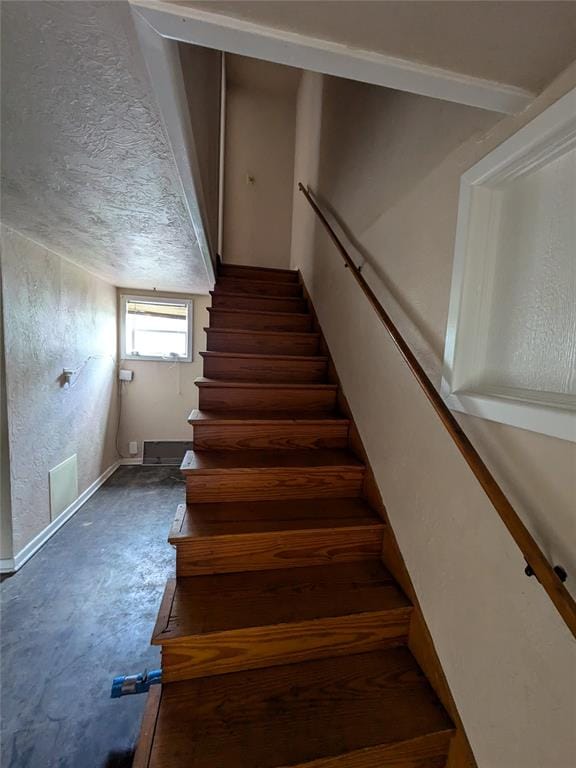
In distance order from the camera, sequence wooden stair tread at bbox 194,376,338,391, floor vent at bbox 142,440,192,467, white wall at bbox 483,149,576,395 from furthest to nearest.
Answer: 1. floor vent at bbox 142,440,192,467
2. wooden stair tread at bbox 194,376,338,391
3. white wall at bbox 483,149,576,395

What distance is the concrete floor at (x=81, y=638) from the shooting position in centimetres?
116

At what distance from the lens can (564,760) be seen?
1.89ft

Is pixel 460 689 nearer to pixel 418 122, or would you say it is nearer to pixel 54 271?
pixel 418 122

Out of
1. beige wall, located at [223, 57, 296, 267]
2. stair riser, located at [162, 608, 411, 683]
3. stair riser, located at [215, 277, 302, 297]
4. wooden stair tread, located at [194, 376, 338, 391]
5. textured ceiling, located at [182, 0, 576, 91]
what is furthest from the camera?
beige wall, located at [223, 57, 296, 267]

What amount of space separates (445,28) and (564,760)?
1.28m

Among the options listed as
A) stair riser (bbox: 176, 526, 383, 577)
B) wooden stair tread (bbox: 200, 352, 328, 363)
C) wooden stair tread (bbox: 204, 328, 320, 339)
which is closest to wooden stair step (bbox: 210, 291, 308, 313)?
wooden stair tread (bbox: 204, 328, 320, 339)

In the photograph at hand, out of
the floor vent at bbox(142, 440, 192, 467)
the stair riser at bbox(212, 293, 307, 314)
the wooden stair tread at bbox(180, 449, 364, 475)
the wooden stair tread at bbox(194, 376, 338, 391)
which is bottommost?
the floor vent at bbox(142, 440, 192, 467)

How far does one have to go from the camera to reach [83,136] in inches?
39.8

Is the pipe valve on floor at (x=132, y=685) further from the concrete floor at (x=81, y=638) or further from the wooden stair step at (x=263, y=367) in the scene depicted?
the wooden stair step at (x=263, y=367)

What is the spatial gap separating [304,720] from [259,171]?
4476 millimetres

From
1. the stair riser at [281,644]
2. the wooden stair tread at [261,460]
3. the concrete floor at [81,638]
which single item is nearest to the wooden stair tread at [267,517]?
the wooden stair tread at [261,460]

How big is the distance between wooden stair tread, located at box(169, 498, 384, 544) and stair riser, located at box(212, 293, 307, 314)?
4.50 ft

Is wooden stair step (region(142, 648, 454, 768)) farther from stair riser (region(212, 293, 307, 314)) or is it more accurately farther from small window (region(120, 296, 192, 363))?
small window (region(120, 296, 192, 363))

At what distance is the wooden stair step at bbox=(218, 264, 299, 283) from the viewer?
2.98 m
